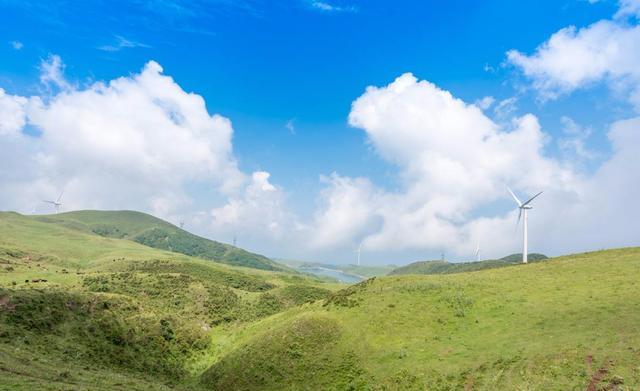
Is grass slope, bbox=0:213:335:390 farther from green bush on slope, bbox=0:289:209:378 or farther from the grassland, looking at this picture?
the grassland

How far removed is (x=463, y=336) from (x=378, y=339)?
910 centimetres

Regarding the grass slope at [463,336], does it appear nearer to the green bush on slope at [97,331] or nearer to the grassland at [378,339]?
the grassland at [378,339]

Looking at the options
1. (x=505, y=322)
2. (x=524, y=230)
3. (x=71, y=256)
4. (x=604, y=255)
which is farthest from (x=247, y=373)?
(x=71, y=256)

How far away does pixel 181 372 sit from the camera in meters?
51.6

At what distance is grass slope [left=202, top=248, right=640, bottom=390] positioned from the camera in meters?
33.3

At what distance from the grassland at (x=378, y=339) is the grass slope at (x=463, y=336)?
14 centimetres

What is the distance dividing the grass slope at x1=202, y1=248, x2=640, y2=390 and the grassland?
0.14 m

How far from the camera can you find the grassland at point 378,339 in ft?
110

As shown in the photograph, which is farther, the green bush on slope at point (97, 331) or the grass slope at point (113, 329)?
the green bush on slope at point (97, 331)

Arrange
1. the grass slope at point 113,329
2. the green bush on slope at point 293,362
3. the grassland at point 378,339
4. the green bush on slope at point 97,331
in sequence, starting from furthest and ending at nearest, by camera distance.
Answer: the green bush on slope at point 97,331 → the green bush on slope at point 293,362 → the grass slope at point 113,329 → the grassland at point 378,339

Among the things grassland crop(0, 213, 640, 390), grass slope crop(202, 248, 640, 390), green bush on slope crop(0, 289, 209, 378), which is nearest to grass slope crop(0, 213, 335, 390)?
green bush on slope crop(0, 289, 209, 378)

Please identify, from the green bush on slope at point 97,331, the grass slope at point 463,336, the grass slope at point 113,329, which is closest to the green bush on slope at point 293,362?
the grass slope at point 463,336

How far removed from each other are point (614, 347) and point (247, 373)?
35.7 m

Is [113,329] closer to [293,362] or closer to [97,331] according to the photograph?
[97,331]
